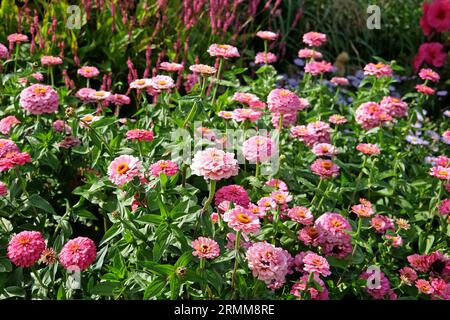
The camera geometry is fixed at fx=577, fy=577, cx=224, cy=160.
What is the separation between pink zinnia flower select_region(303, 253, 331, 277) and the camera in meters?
1.59

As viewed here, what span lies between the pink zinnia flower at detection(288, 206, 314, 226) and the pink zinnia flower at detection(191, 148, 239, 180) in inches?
13.7

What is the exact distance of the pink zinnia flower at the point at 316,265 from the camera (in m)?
1.59

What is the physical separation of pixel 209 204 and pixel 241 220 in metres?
0.17

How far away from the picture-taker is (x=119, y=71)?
325cm

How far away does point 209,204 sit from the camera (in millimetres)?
1638

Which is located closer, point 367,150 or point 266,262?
point 266,262

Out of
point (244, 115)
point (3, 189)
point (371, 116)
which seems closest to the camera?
point (3, 189)

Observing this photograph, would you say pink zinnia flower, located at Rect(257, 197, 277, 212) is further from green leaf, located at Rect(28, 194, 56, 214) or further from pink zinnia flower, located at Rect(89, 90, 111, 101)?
pink zinnia flower, located at Rect(89, 90, 111, 101)

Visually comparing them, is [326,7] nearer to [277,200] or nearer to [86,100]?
[86,100]

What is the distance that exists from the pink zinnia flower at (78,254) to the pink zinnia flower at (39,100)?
2.09 feet

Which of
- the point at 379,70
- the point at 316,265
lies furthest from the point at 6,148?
the point at 379,70

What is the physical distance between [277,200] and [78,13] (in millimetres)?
1997

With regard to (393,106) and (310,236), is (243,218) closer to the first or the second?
(310,236)
